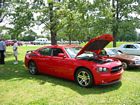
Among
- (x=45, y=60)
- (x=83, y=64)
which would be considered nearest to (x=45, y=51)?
(x=45, y=60)

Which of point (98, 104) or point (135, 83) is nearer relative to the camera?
Result: point (98, 104)

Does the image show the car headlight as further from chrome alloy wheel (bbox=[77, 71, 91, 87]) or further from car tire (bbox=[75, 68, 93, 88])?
chrome alloy wheel (bbox=[77, 71, 91, 87])

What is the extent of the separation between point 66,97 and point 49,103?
2.51ft

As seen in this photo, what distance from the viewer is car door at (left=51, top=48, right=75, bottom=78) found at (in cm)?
903

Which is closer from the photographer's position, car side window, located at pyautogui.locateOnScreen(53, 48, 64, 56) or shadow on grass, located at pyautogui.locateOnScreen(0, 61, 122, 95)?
shadow on grass, located at pyautogui.locateOnScreen(0, 61, 122, 95)

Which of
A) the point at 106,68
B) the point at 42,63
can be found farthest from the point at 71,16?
the point at 106,68

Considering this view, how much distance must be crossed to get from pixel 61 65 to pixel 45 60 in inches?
44.5

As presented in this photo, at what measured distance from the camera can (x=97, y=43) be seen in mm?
8984

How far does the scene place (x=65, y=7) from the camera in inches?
575

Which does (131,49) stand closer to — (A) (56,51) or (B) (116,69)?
(A) (56,51)

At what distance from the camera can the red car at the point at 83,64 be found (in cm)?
825

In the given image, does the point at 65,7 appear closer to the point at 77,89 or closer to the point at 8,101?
the point at 77,89

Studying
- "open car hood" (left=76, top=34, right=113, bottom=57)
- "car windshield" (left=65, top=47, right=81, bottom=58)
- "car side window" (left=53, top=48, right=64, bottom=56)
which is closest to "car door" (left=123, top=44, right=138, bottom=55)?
"car windshield" (left=65, top=47, right=81, bottom=58)

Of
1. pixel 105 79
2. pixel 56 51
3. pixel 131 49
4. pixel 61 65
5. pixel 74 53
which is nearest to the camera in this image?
pixel 105 79
